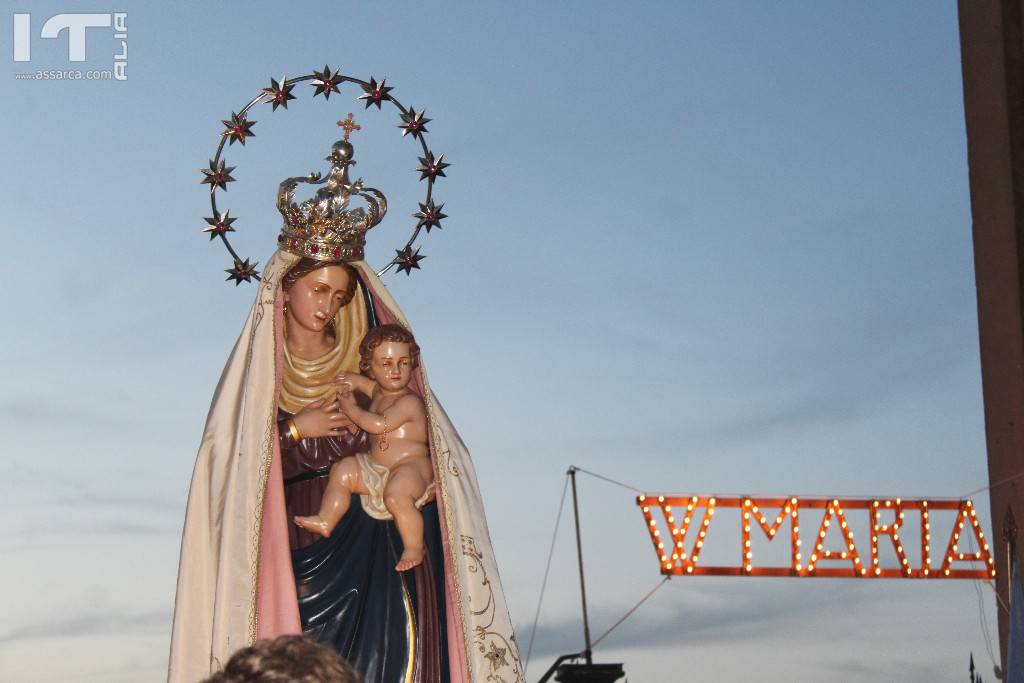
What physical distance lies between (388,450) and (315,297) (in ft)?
2.42

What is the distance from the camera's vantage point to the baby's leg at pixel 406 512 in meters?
5.86

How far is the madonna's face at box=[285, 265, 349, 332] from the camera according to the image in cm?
624

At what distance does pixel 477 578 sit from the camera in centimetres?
605

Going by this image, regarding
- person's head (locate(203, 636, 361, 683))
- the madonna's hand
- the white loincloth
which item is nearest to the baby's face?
the madonna's hand

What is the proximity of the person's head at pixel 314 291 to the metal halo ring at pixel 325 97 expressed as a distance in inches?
9.0

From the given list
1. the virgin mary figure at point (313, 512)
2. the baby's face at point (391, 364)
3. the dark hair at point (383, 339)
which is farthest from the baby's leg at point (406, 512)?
the dark hair at point (383, 339)

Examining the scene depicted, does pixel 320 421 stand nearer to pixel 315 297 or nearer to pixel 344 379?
pixel 344 379

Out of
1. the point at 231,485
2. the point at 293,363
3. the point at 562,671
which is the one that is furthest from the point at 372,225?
the point at 562,671

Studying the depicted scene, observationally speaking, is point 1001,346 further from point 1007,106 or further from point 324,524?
point 324,524

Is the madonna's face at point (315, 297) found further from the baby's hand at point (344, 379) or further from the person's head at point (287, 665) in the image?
the person's head at point (287, 665)

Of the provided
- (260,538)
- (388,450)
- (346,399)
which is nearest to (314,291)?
(346,399)

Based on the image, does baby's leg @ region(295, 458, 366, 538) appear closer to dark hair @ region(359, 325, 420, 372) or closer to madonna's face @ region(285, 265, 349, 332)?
dark hair @ region(359, 325, 420, 372)

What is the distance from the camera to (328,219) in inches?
249

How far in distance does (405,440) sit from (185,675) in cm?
125
